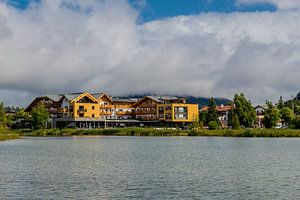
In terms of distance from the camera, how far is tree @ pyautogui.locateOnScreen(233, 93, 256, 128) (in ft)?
373

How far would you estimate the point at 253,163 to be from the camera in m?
37.7

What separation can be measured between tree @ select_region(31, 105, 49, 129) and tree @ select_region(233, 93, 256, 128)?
145 ft

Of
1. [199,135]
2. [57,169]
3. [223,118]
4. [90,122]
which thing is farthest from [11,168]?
[223,118]

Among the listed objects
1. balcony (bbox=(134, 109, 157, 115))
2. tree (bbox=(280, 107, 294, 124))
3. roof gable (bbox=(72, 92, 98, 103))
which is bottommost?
tree (bbox=(280, 107, 294, 124))

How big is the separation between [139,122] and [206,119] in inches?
723

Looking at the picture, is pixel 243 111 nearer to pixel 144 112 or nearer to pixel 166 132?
pixel 166 132

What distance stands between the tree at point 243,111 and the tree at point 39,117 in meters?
44.3

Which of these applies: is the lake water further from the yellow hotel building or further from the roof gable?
the roof gable

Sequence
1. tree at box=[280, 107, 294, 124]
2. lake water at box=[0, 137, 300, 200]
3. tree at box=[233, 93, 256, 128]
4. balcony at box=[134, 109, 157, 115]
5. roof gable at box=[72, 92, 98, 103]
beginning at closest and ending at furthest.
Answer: lake water at box=[0, 137, 300, 200] → tree at box=[233, 93, 256, 128] → tree at box=[280, 107, 294, 124] → roof gable at box=[72, 92, 98, 103] → balcony at box=[134, 109, 157, 115]

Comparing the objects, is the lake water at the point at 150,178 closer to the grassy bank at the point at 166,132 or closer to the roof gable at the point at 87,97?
the grassy bank at the point at 166,132

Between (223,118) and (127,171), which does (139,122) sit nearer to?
(223,118)

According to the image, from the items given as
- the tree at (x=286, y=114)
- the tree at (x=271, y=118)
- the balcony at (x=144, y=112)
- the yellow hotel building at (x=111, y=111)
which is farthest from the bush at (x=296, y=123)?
the balcony at (x=144, y=112)

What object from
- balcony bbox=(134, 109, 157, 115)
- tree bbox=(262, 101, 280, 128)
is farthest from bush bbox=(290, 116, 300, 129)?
balcony bbox=(134, 109, 157, 115)

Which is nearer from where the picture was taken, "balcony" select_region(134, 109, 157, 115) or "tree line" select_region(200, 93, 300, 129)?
"tree line" select_region(200, 93, 300, 129)
